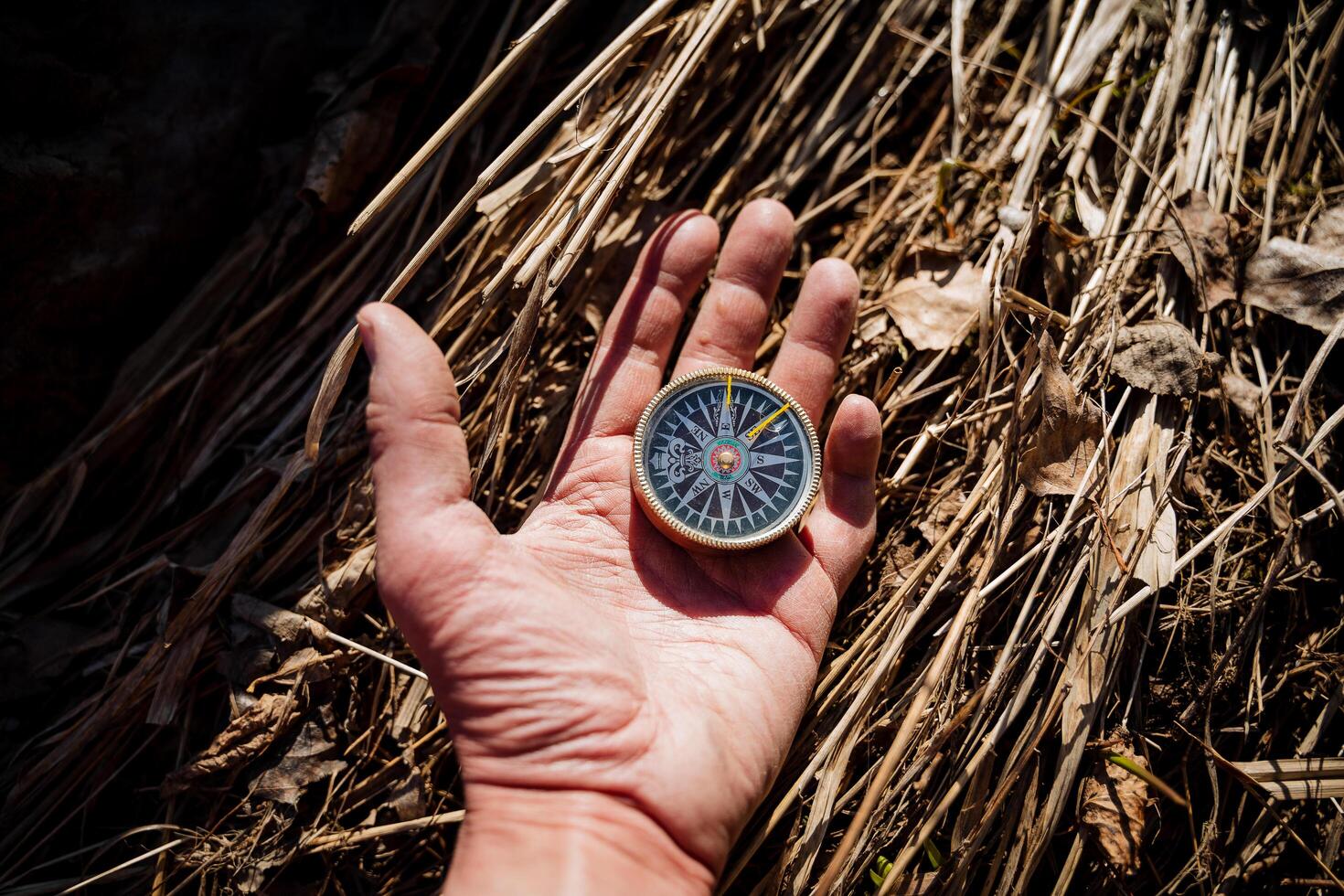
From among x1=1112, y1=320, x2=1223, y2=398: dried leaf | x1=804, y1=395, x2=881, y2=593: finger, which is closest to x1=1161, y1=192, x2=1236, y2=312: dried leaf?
x1=1112, y1=320, x2=1223, y2=398: dried leaf

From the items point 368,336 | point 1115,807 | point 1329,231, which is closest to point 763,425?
point 368,336

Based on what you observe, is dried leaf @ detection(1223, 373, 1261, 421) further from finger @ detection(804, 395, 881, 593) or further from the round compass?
the round compass

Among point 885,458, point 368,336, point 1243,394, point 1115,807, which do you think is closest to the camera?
point 368,336

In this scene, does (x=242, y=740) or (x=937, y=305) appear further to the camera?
(x=937, y=305)

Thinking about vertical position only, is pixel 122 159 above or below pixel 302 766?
above

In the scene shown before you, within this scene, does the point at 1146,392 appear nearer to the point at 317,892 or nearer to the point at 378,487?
the point at 378,487

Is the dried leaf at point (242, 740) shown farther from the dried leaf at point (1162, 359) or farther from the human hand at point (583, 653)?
the dried leaf at point (1162, 359)

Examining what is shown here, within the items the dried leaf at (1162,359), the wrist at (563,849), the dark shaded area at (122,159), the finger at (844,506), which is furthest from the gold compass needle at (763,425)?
the dark shaded area at (122,159)

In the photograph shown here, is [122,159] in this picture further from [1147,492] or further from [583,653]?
[1147,492]
